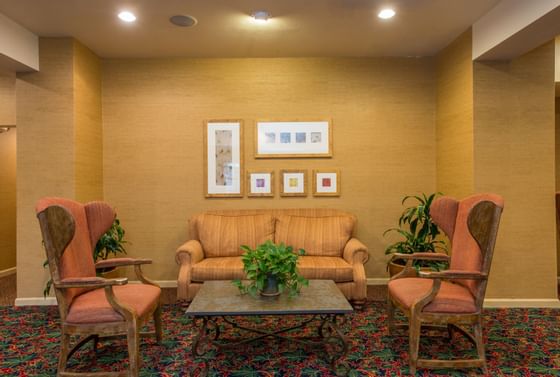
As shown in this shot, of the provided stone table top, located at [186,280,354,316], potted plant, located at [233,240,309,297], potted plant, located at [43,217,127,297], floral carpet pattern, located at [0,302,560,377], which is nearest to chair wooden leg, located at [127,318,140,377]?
floral carpet pattern, located at [0,302,560,377]

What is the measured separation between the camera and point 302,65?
184 inches

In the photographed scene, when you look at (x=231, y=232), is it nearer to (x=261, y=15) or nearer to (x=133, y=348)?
(x=133, y=348)

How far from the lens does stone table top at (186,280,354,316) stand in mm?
2379

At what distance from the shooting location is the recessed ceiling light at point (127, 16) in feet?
11.4

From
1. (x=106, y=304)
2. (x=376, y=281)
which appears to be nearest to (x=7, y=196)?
(x=106, y=304)

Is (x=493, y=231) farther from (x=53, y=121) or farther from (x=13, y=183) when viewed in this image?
(x=13, y=183)

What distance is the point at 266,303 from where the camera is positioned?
8.25 ft

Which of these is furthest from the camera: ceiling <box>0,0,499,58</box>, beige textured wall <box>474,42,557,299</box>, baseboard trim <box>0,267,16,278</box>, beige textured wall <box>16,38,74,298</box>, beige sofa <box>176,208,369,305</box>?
baseboard trim <box>0,267,16,278</box>

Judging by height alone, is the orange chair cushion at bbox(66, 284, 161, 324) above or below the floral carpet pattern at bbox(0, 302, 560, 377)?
above

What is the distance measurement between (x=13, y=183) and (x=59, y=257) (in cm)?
410

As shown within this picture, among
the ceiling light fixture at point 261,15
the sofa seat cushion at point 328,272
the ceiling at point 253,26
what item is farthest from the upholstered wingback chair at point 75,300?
the ceiling light fixture at point 261,15

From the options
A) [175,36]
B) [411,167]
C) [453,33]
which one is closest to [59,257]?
[175,36]

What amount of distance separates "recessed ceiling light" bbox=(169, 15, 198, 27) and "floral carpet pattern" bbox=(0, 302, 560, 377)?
2807 mm

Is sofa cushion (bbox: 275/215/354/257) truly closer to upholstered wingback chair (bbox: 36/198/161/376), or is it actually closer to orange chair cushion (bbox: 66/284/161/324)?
orange chair cushion (bbox: 66/284/161/324)
